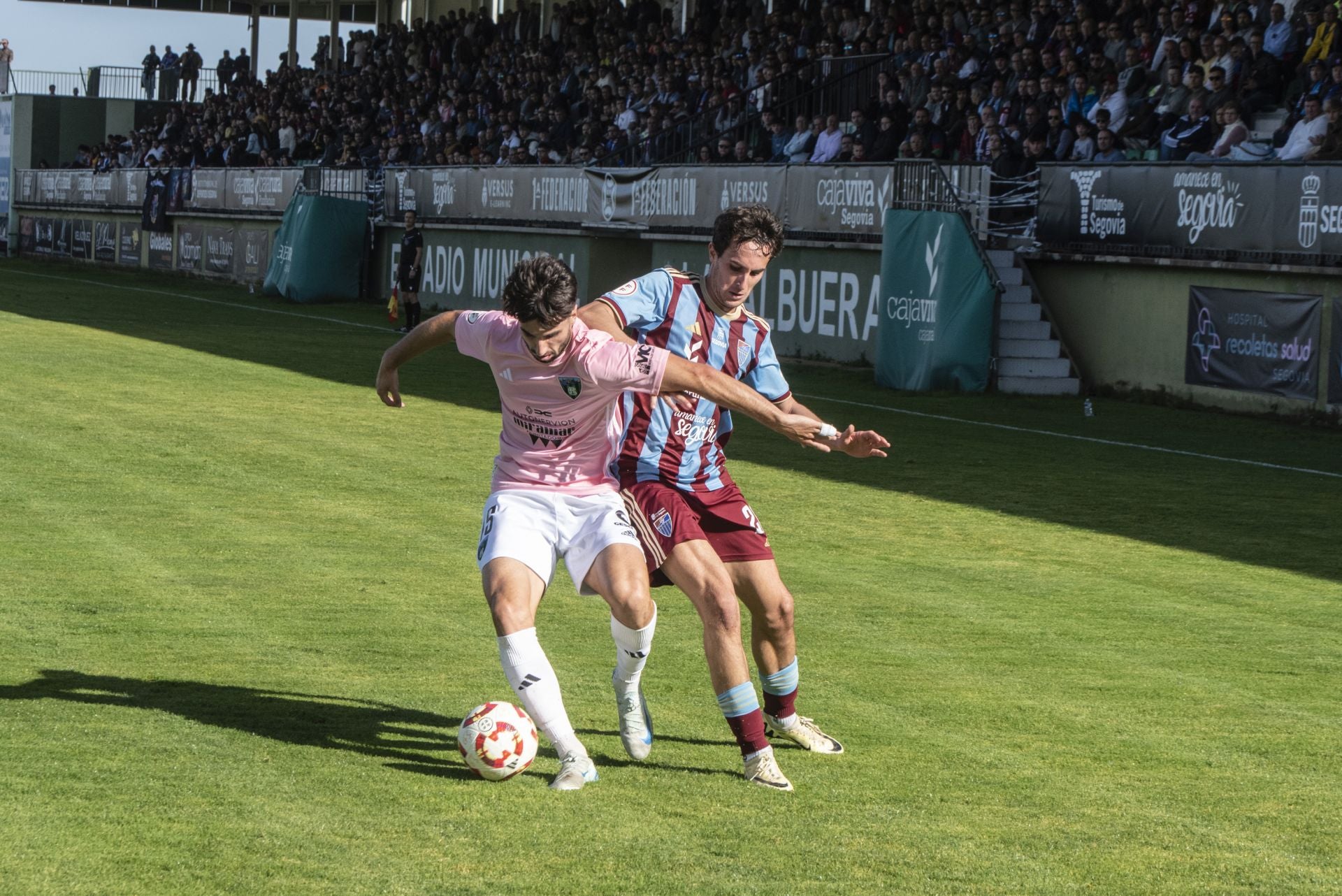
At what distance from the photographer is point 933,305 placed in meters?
22.5

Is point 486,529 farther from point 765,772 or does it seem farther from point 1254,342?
point 1254,342

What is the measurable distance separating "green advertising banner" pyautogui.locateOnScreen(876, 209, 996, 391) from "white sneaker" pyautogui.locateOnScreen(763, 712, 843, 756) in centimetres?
1604

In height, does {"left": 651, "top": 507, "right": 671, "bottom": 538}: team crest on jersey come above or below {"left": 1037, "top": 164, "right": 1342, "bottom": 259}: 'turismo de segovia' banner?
below

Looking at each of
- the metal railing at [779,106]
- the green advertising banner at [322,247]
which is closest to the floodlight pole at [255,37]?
the green advertising banner at [322,247]

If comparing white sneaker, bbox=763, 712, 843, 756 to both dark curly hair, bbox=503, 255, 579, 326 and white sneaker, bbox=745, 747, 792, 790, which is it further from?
dark curly hair, bbox=503, 255, 579, 326

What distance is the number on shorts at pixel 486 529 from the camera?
6250 mm

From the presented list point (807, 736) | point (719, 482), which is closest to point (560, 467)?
point (719, 482)

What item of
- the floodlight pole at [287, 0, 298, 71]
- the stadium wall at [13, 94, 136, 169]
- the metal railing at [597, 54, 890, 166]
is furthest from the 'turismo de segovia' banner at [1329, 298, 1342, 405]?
the stadium wall at [13, 94, 136, 169]

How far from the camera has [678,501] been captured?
6465mm

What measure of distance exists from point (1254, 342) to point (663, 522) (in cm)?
1529

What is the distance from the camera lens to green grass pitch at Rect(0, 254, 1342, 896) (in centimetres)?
543

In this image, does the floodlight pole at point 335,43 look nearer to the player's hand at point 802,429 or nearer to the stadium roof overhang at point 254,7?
the stadium roof overhang at point 254,7

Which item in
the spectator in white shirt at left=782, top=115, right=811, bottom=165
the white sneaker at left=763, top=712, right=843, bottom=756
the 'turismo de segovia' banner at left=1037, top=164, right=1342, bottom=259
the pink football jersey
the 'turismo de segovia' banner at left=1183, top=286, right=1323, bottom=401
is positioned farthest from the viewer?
the spectator in white shirt at left=782, top=115, right=811, bottom=165

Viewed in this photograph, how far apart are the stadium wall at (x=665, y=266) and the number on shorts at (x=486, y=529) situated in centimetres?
1804
